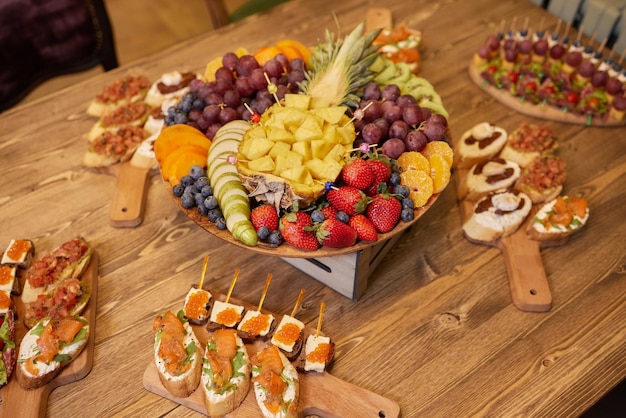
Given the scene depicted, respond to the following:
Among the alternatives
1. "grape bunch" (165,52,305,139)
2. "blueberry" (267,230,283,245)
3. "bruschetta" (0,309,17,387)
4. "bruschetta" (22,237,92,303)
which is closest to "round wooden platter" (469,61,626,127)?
"grape bunch" (165,52,305,139)

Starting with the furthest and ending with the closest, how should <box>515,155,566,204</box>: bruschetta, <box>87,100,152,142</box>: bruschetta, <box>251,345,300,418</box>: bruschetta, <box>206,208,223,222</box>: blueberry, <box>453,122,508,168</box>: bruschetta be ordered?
<box>87,100,152,142</box>: bruschetta, <box>453,122,508,168</box>: bruschetta, <box>515,155,566,204</box>: bruschetta, <box>206,208,223,222</box>: blueberry, <box>251,345,300,418</box>: bruschetta

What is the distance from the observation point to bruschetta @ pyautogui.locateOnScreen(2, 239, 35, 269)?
6.02ft

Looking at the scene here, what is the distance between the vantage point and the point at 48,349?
1575 mm

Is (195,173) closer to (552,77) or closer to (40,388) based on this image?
(40,388)

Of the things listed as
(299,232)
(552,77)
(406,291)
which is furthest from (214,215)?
(552,77)

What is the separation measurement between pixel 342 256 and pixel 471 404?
57cm

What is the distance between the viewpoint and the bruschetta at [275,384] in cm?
149

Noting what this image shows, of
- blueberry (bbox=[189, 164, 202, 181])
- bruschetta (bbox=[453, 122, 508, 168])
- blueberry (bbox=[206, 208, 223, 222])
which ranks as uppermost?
blueberry (bbox=[189, 164, 202, 181])

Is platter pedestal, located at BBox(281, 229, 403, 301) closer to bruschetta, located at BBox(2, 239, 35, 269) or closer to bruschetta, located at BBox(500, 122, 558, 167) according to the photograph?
bruschetta, located at BBox(500, 122, 558, 167)

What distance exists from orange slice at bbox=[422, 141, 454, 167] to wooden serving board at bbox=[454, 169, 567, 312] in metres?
0.38

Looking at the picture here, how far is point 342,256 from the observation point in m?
1.67

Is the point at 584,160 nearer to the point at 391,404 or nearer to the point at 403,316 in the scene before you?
the point at 403,316

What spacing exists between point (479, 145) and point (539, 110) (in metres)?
0.49

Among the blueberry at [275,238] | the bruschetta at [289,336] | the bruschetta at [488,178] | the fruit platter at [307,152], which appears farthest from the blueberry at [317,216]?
the bruschetta at [488,178]
